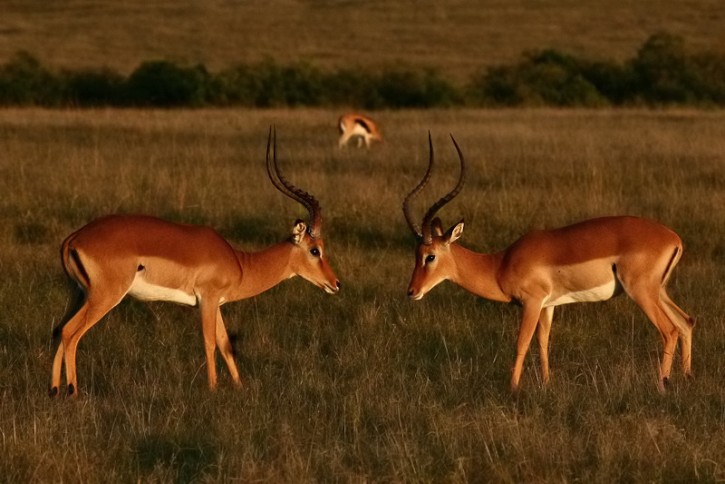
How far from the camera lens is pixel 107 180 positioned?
13094 mm

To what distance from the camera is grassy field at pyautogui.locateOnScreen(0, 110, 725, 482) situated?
5.04 m

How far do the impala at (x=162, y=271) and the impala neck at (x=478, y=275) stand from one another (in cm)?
68

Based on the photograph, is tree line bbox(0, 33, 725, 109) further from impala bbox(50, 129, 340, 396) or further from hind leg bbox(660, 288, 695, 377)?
impala bbox(50, 129, 340, 396)

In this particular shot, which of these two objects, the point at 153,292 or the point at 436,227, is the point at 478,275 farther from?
the point at 153,292

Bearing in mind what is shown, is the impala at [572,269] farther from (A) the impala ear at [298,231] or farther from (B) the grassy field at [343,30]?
(B) the grassy field at [343,30]

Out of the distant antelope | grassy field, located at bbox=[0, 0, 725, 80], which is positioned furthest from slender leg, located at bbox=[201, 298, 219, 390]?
grassy field, located at bbox=[0, 0, 725, 80]

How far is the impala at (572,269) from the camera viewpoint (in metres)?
6.54

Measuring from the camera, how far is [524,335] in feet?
21.3

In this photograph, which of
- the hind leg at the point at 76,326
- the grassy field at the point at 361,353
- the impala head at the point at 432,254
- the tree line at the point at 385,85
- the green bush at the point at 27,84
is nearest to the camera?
the grassy field at the point at 361,353

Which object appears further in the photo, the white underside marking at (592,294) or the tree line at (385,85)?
the tree line at (385,85)

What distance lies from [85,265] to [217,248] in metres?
0.74

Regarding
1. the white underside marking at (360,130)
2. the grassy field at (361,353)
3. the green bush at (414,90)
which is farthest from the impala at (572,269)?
the green bush at (414,90)

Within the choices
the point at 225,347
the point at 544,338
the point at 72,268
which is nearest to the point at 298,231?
the point at 225,347

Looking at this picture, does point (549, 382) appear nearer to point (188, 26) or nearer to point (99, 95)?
point (99, 95)
